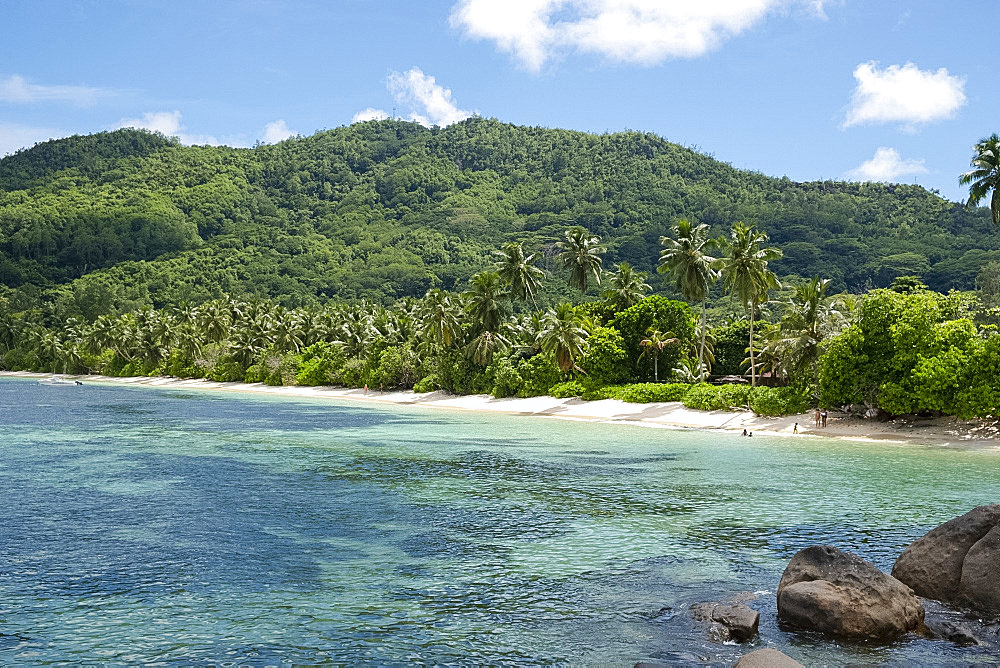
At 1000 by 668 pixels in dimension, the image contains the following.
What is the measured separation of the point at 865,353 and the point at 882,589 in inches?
1585

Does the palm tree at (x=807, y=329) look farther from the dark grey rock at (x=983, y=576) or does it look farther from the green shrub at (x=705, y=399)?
the dark grey rock at (x=983, y=576)

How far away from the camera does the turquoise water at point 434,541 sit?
15430 millimetres

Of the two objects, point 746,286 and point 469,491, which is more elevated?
point 746,286

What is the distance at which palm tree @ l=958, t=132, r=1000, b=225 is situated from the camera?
5903cm

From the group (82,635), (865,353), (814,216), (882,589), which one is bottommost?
(82,635)

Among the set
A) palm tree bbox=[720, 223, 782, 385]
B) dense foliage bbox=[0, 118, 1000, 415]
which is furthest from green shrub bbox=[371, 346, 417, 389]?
palm tree bbox=[720, 223, 782, 385]

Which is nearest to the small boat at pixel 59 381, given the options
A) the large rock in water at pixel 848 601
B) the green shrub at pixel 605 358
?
the green shrub at pixel 605 358

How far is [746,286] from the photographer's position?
68.9 m

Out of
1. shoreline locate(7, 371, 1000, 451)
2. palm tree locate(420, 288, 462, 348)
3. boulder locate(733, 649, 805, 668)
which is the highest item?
palm tree locate(420, 288, 462, 348)

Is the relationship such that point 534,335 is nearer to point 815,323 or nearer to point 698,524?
point 815,323

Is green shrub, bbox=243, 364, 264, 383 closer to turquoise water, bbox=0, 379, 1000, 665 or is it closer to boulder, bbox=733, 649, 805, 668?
turquoise water, bbox=0, 379, 1000, 665

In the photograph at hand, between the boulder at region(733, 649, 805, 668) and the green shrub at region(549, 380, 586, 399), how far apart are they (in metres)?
67.7

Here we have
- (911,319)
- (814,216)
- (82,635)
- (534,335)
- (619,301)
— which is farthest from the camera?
(814,216)

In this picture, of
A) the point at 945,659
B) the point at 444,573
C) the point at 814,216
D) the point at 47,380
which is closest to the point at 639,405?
the point at 444,573
